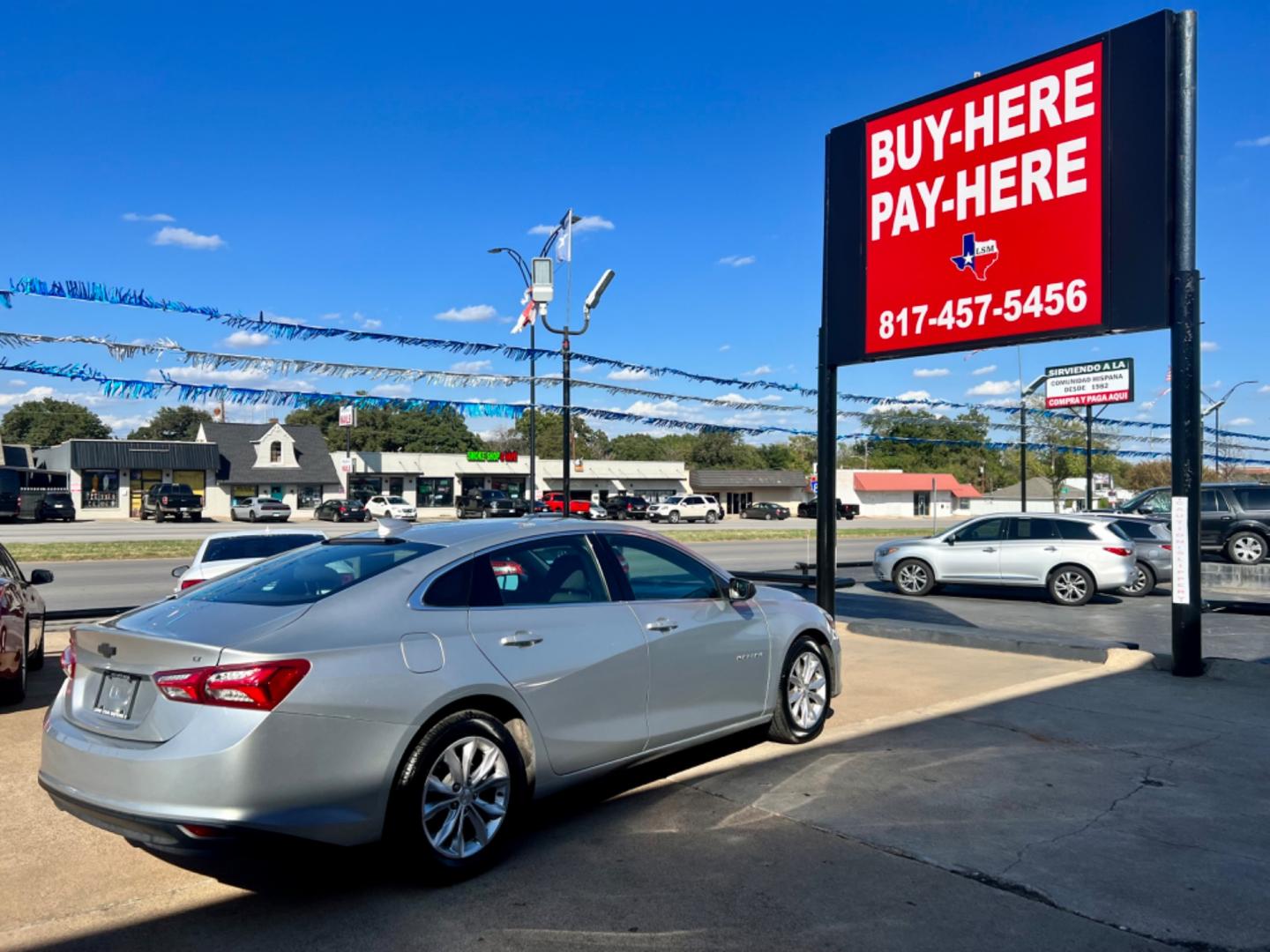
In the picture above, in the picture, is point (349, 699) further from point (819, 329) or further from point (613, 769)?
point (819, 329)

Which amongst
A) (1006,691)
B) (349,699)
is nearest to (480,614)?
(349,699)

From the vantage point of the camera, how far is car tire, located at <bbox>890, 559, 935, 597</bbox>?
17703 mm

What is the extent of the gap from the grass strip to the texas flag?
23301 mm

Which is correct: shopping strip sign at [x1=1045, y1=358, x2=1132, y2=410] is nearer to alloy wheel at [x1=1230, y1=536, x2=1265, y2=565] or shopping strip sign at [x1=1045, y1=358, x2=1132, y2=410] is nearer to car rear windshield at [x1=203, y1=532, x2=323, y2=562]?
alloy wheel at [x1=1230, y1=536, x2=1265, y2=565]

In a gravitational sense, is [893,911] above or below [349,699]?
below

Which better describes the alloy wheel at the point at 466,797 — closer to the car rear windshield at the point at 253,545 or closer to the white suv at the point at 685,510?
the car rear windshield at the point at 253,545

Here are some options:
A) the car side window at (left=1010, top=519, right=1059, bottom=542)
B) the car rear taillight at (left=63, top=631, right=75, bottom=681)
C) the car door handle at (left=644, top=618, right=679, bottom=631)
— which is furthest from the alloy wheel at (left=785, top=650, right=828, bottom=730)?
the car side window at (left=1010, top=519, right=1059, bottom=542)

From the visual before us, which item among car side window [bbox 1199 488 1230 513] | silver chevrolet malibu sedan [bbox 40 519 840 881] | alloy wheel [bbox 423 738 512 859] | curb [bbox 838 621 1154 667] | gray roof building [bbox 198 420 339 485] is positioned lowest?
curb [bbox 838 621 1154 667]

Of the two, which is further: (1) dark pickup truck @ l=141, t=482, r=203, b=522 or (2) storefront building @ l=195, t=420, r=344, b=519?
(2) storefront building @ l=195, t=420, r=344, b=519

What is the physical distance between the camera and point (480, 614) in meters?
4.72

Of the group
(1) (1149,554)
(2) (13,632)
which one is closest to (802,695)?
(2) (13,632)

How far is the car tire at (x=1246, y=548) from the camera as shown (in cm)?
2127

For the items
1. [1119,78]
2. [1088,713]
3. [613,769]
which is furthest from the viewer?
[1119,78]

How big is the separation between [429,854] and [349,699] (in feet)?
2.52
